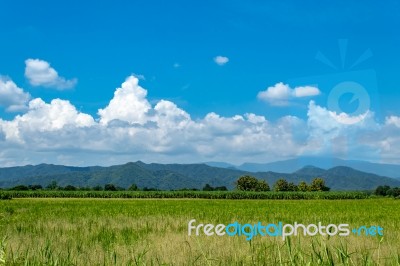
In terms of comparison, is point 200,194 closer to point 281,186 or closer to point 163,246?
point 281,186

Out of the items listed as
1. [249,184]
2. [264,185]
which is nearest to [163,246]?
[249,184]

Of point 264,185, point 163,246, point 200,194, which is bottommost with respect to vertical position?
point 163,246

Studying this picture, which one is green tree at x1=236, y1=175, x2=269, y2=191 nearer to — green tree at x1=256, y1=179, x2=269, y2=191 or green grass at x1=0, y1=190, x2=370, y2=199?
green tree at x1=256, y1=179, x2=269, y2=191

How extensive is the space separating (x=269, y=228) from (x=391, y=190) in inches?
5487

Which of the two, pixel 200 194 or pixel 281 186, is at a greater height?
pixel 281 186

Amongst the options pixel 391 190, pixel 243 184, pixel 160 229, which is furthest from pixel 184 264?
pixel 243 184

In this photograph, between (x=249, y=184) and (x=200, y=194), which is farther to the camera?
(x=249, y=184)

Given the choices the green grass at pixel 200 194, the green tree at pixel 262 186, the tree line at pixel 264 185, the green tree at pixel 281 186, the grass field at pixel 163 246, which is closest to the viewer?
the grass field at pixel 163 246

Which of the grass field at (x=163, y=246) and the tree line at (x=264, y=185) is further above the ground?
the tree line at (x=264, y=185)

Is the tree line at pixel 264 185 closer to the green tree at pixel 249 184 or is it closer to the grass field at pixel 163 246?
the green tree at pixel 249 184

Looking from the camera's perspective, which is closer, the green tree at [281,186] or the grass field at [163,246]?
the grass field at [163,246]

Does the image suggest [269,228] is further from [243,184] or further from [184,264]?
[243,184]

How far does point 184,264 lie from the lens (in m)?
9.27

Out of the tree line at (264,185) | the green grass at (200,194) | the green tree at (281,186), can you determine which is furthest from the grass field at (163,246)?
the green tree at (281,186)
